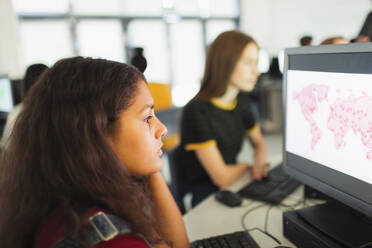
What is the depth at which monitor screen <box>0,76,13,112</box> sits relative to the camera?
103 inches

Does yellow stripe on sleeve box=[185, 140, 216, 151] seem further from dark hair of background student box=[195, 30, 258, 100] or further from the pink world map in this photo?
the pink world map

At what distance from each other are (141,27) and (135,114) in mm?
4522

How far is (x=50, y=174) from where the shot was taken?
1.89 ft

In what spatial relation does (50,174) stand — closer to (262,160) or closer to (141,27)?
(262,160)

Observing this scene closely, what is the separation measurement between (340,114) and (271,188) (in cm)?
52

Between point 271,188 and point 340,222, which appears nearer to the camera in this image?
point 340,222

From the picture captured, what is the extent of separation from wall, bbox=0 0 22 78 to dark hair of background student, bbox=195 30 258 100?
9.69 feet

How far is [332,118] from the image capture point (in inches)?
30.4

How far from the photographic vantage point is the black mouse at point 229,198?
1099mm

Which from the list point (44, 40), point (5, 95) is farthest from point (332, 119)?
point (44, 40)

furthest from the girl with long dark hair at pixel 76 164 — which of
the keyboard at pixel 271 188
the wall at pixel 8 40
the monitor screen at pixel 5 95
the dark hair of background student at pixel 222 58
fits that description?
the wall at pixel 8 40

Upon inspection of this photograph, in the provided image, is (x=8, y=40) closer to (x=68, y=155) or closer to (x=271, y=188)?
(x=271, y=188)

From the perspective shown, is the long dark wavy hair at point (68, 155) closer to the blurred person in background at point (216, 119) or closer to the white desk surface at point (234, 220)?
the white desk surface at point (234, 220)

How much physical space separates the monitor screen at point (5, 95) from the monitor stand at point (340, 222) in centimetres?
249
